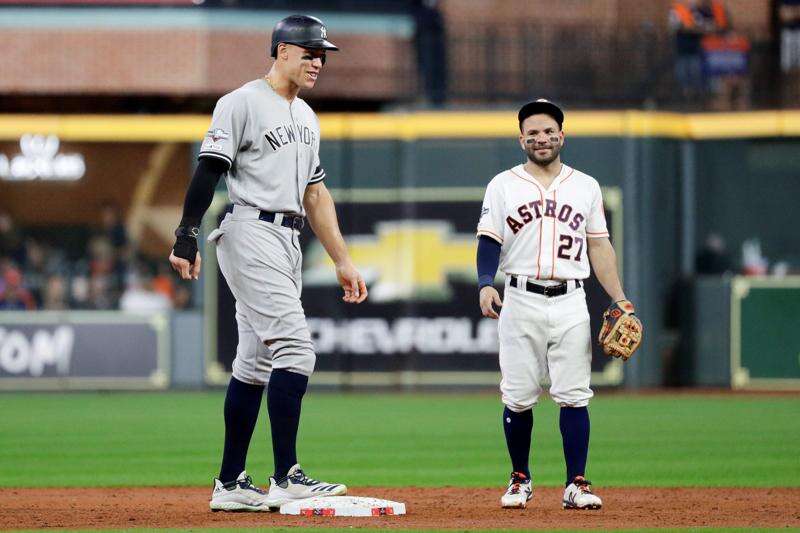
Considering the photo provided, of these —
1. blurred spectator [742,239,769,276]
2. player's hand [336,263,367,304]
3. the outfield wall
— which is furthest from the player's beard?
blurred spectator [742,239,769,276]

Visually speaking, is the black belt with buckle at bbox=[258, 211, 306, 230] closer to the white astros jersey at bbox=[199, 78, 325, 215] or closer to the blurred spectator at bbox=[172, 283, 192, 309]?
the white astros jersey at bbox=[199, 78, 325, 215]

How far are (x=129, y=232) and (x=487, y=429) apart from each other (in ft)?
29.8

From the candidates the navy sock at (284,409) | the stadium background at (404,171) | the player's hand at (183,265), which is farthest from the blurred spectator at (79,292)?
the player's hand at (183,265)

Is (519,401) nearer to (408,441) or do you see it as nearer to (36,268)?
(408,441)

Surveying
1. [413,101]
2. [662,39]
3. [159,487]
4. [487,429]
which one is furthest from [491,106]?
[159,487]

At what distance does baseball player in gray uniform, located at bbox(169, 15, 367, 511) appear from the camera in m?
7.04

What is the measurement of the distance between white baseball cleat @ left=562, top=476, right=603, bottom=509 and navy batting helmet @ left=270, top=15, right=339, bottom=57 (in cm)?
237

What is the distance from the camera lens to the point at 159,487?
8922 mm

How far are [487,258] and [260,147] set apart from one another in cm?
125

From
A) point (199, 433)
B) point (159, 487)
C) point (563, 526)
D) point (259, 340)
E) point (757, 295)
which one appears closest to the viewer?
point (563, 526)

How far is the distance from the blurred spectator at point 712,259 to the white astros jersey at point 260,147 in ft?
45.2

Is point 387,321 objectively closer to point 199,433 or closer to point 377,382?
point 377,382

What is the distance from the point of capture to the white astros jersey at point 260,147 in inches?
278

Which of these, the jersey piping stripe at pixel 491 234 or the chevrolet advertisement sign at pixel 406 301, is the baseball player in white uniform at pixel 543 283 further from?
the chevrolet advertisement sign at pixel 406 301
